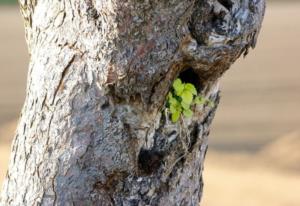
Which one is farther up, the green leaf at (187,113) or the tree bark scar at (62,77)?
the tree bark scar at (62,77)

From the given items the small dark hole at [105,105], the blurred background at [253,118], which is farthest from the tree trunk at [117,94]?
the blurred background at [253,118]

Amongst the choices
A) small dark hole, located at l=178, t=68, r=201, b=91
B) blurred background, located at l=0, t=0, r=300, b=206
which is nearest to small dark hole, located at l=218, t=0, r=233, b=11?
small dark hole, located at l=178, t=68, r=201, b=91

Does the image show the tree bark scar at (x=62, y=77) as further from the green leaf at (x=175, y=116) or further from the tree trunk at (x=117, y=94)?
the green leaf at (x=175, y=116)

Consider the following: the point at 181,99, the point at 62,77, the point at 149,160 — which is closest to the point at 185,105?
the point at 181,99

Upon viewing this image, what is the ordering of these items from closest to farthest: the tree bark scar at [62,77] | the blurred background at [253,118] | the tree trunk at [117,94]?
the tree trunk at [117,94] < the tree bark scar at [62,77] < the blurred background at [253,118]

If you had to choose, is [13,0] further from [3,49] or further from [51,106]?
[51,106]

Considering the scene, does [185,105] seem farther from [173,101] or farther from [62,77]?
[62,77]

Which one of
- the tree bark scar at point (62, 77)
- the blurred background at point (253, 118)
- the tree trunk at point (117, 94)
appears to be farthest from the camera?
the blurred background at point (253, 118)
